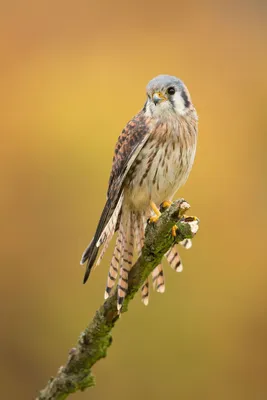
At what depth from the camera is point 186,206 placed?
2510 millimetres

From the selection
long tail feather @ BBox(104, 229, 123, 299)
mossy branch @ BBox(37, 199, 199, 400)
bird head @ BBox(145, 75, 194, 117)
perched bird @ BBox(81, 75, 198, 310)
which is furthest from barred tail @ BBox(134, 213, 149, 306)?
bird head @ BBox(145, 75, 194, 117)

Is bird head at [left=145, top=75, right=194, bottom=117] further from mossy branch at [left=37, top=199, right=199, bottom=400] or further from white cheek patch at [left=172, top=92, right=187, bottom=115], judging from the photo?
mossy branch at [left=37, top=199, right=199, bottom=400]

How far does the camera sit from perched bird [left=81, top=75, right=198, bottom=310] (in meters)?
3.11

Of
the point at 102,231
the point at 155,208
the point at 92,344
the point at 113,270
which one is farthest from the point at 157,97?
the point at 92,344

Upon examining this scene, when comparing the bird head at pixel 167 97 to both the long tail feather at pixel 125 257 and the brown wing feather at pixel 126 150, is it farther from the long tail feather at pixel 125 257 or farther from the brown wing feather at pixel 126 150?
the long tail feather at pixel 125 257

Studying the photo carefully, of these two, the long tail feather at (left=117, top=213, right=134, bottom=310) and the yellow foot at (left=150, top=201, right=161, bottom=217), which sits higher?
the yellow foot at (left=150, top=201, right=161, bottom=217)

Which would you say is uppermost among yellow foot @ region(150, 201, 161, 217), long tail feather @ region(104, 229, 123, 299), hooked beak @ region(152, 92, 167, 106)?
hooked beak @ region(152, 92, 167, 106)

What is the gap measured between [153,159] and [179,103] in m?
0.27

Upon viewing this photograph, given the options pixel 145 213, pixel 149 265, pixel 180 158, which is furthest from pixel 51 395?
pixel 180 158

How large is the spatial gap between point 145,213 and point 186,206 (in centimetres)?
83

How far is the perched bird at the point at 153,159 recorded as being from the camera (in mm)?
3113

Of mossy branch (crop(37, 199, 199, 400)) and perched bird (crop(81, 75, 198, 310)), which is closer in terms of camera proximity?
mossy branch (crop(37, 199, 199, 400))

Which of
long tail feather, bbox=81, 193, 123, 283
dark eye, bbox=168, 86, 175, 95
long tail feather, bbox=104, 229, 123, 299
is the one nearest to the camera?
long tail feather, bbox=81, 193, 123, 283

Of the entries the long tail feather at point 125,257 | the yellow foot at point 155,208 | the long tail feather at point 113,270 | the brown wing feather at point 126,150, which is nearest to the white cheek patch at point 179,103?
the brown wing feather at point 126,150
